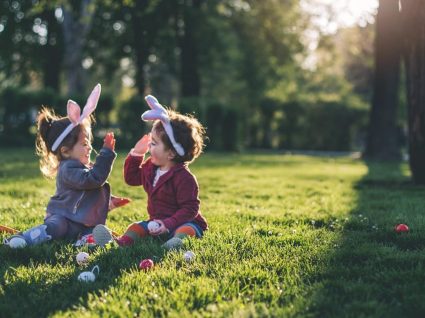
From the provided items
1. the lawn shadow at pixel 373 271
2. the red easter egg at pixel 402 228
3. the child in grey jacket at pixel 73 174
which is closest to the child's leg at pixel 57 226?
the child in grey jacket at pixel 73 174

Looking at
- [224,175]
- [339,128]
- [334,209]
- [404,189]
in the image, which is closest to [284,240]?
[334,209]

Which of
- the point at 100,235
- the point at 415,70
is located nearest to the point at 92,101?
the point at 100,235

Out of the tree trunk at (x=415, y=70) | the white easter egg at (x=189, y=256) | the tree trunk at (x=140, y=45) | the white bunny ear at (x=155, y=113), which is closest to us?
the white easter egg at (x=189, y=256)

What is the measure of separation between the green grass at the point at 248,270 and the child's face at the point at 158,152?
0.74 m

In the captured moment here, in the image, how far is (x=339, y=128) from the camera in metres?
25.0

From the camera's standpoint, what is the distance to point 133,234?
4.63 m

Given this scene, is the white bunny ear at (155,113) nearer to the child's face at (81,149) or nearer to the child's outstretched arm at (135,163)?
the child's outstretched arm at (135,163)

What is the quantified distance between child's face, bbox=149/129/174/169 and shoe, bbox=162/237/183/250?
2.40 ft

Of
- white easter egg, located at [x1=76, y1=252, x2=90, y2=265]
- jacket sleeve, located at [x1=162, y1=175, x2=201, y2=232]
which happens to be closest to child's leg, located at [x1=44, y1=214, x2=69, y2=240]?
white easter egg, located at [x1=76, y1=252, x2=90, y2=265]

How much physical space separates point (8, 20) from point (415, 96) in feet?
70.7

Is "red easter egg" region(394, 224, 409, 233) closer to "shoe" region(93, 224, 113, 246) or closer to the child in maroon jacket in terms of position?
the child in maroon jacket

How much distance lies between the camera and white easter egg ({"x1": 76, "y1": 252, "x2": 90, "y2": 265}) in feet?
12.8

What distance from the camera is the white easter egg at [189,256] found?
3.90m

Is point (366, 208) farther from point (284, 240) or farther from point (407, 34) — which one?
point (407, 34)
